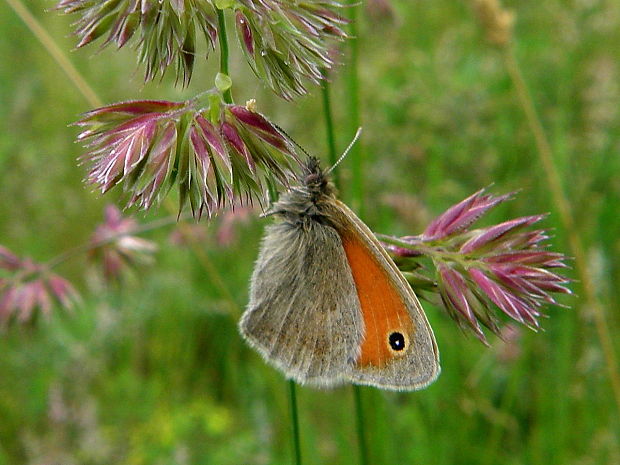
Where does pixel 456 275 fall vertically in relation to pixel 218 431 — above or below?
above

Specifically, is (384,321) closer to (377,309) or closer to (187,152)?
(377,309)

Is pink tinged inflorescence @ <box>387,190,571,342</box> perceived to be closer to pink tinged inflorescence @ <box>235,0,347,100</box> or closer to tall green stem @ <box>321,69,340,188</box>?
tall green stem @ <box>321,69,340,188</box>

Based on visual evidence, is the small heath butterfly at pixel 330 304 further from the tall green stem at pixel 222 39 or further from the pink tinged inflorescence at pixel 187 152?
the tall green stem at pixel 222 39

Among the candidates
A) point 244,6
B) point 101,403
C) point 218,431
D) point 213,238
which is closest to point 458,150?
point 213,238

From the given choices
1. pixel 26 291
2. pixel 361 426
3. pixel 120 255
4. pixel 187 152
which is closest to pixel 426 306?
pixel 120 255

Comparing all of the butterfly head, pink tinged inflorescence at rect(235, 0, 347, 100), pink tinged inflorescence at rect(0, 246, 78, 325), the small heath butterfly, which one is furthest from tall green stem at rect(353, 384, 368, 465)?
pink tinged inflorescence at rect(0, 246, 78, 325)

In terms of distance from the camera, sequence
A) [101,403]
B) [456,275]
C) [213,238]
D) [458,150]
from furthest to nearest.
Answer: [458,150]
[101,403]
[213,238]
[456,275]

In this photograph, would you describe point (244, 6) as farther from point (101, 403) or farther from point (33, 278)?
point (101, 403)
